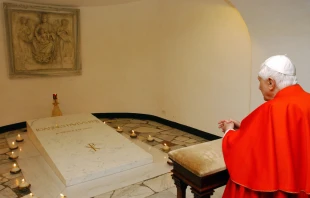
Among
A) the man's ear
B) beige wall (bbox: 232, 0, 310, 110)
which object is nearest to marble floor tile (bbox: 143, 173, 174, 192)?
beige wall (bbox: 232, 0, 310, 110)

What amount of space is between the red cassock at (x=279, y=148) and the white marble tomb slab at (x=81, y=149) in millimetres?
1838

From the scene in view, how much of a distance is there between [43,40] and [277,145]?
446 cm

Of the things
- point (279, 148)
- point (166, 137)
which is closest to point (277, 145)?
point (279, 148)

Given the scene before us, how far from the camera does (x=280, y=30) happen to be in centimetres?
273

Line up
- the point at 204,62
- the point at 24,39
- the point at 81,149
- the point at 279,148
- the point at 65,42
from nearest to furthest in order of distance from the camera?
1. the point at 279,148
2. the point at 81,149
3. the point at 204,62
4. the point at 24,39
5. the point at 65,42

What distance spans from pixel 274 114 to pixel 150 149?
8.49 feet

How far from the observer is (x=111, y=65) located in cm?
548

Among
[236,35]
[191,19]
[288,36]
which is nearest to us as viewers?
[288,36]

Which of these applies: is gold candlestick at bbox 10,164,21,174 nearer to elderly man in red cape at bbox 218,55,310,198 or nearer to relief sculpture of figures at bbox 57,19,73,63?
relief sculpture of figures at bbox 57,19,73,63

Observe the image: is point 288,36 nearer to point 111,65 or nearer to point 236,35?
point 236,35

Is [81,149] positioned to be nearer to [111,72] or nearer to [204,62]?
[204,62]

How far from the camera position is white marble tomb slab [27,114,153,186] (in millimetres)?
2961

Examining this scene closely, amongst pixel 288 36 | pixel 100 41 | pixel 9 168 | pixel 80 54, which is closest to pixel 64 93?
pixel 80 54

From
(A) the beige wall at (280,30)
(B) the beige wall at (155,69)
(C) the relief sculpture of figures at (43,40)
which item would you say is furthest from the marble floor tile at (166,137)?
(C) the relief sculpture of figures at (43,40)
